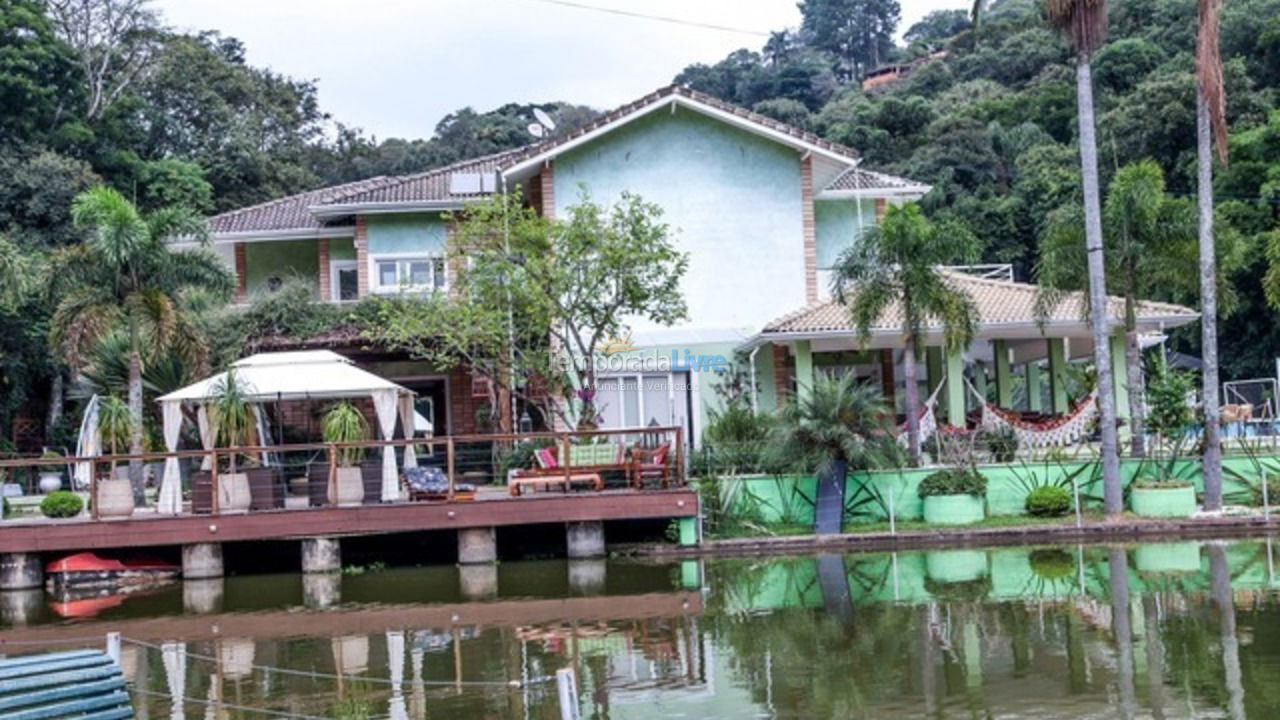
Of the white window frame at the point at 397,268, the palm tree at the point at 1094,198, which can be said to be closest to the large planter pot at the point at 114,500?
the white window frame at the point at 397,268

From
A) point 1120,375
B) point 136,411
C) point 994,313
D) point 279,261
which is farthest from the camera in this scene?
point 279,261

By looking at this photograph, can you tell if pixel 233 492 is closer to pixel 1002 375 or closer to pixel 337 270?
pixel 337 270

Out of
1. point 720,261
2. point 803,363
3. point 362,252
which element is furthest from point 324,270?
point 803,363

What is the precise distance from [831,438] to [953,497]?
2166 millimetres

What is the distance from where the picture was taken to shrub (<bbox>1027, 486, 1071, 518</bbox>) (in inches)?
862

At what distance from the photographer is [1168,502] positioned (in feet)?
70.4

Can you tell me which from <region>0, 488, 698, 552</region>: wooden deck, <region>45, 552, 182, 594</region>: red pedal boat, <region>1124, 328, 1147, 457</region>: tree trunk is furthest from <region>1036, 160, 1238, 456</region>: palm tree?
<region>45, 552, 182, 594</region>: red pedal boat

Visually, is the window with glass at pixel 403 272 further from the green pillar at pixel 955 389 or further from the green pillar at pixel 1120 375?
the green pillar at pixel 1120 375

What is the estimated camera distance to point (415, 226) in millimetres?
31281

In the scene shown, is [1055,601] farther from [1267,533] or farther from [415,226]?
[415,226]

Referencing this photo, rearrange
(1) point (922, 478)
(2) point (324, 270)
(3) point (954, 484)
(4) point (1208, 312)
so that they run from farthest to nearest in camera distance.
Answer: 1. (2) point (324, 270)
2. (1) point (922, 478)
3. (3) point (954, 484)
4. (4) point (1208, 312)

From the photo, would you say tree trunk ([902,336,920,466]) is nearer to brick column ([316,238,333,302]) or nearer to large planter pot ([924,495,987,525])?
large planter pot ([924,495,987,525])

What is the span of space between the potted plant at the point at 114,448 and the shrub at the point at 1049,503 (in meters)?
14.3

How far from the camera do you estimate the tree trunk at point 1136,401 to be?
2306 cm
